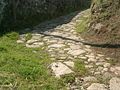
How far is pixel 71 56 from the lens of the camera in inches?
261

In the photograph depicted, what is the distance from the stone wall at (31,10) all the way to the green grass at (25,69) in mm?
2354

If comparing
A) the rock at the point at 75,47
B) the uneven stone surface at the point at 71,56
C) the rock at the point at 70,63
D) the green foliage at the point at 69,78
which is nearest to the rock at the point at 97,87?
the uneven stone surface at the point at 71,56

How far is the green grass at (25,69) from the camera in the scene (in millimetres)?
5281

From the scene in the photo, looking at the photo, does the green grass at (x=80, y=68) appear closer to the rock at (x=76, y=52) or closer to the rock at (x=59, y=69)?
the rock at (x=59, y=69)

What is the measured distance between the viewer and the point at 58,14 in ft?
37.7

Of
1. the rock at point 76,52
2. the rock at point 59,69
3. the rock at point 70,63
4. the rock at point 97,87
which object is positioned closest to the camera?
the rock at point 97,87

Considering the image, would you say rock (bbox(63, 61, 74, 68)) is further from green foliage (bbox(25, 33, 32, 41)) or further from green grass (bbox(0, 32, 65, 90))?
green foliage (bbox(25, 33, 32, 41))

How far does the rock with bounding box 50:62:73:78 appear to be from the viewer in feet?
18.8

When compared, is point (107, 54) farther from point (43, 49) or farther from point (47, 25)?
point (47, 25)

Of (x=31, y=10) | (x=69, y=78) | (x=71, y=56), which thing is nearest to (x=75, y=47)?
(x=71, y=56)

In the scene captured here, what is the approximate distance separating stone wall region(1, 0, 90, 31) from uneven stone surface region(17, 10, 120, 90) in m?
0.64

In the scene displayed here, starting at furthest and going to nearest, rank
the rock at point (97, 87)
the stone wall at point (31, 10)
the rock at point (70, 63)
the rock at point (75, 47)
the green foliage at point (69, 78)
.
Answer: the stone wall at point (31, 10), the rock at point (75, 47), the rock at point (70, 63), the green foliage at point (69, 78), the rock at point (97, 87)

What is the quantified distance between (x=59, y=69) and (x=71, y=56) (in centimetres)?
82

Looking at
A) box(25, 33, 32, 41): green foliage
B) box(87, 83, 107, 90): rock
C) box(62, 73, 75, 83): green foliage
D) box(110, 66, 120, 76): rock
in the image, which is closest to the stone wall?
box(25, 33, 32, 41): green foliage
